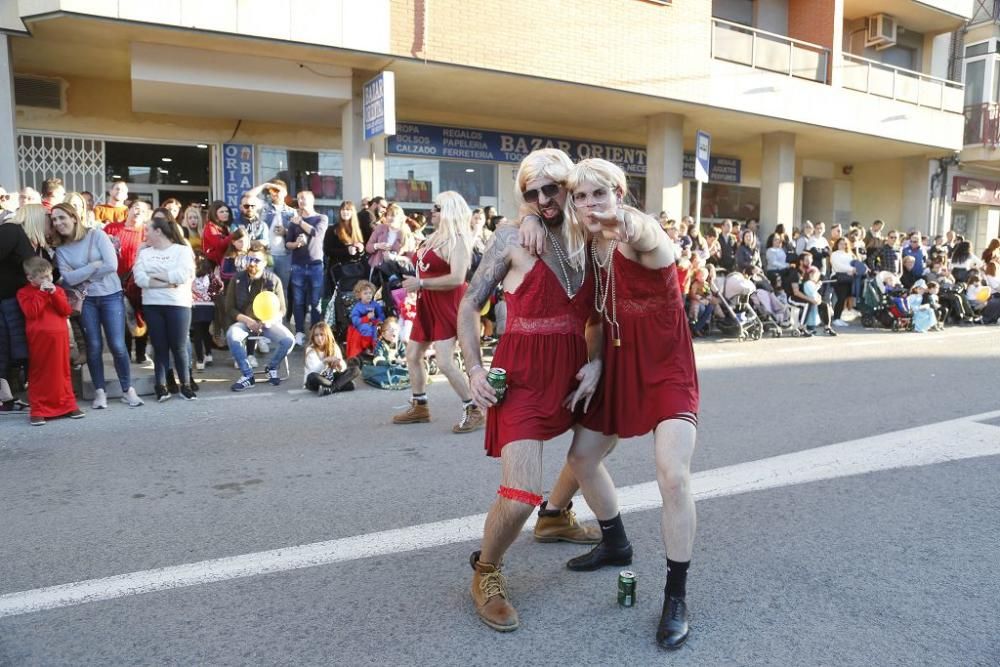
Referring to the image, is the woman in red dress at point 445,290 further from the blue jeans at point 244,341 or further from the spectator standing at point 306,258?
the spectator standing at point 306,258

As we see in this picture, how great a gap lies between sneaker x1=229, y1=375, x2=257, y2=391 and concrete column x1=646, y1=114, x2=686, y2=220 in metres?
11.0

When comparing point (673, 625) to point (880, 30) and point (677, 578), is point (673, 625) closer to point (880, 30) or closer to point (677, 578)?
point (677, 578)

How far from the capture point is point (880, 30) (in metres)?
21.8

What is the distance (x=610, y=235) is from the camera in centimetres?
291

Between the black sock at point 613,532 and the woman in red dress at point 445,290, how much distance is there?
8.99ft

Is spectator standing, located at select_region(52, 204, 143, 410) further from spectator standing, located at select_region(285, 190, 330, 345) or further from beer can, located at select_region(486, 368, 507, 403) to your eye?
beer can, located at select_region(486, 368, 507, 403)

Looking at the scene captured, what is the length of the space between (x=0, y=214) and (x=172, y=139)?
274 inches

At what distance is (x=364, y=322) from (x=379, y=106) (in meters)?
4.64

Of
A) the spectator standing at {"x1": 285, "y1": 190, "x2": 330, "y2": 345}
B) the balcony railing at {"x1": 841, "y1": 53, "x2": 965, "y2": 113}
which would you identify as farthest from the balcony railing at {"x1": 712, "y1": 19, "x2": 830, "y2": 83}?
the spectator standing at {"x1": 285, "y1": 190, "x2": 330, "y2": 345}

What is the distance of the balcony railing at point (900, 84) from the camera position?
19.8 m

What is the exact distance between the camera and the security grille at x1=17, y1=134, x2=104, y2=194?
1347 cm

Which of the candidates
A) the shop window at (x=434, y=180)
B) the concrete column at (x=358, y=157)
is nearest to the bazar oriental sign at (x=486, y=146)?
the shop window at (x=434, y=180)

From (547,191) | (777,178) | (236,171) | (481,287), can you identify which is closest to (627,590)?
(481,287)

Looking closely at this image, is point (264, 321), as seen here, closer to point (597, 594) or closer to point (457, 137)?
point (597, 594)
